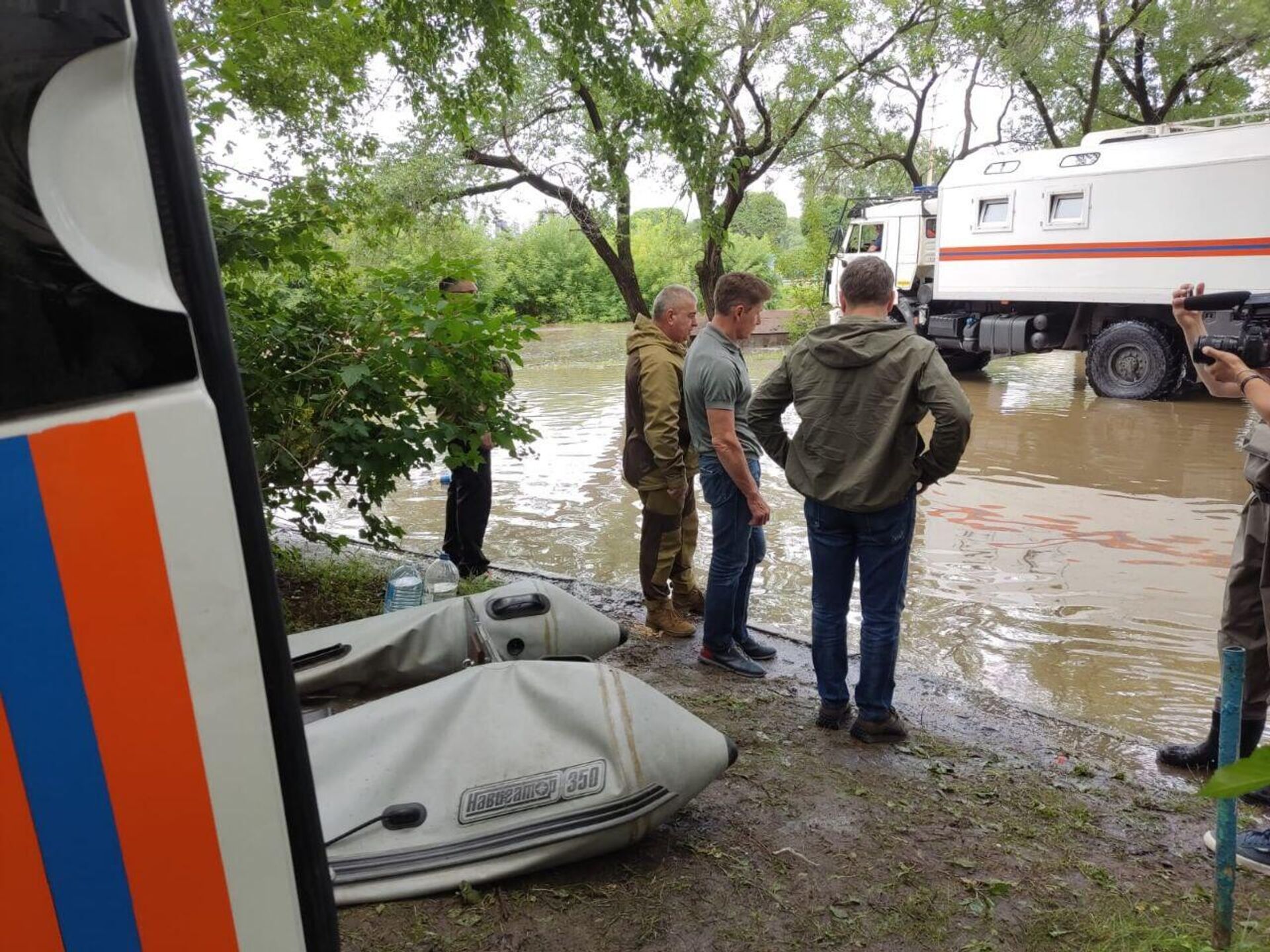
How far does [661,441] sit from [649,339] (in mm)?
517

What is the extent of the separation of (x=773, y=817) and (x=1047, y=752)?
130 cm

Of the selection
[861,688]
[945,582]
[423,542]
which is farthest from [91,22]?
[423,542]

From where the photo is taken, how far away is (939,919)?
2600mm

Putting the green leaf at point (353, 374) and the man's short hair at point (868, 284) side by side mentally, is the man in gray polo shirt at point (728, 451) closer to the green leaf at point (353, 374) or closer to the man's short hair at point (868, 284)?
the man's short hair at point (868, 284)

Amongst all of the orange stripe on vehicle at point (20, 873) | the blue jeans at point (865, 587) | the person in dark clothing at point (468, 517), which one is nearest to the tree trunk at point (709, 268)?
the person in dark clothing at point (468, 517)

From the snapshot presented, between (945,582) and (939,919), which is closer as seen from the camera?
(939,919)

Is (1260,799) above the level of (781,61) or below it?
below

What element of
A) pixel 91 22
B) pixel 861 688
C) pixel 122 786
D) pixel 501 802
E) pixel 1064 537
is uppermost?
pixel 91 22

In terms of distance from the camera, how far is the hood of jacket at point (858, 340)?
3.46 m

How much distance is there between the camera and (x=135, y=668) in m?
1.05

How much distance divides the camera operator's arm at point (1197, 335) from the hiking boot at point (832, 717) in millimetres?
1795

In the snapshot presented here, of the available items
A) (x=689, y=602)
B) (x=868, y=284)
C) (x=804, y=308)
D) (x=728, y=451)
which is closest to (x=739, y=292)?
(x=728, y=451)

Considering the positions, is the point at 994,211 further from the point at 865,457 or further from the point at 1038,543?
the point at 865,457

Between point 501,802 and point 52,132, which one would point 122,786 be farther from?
point 501,802
